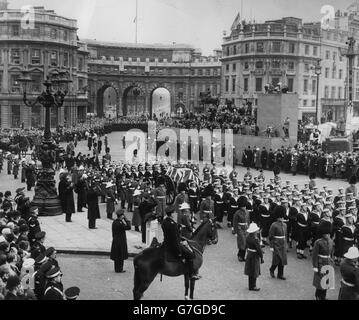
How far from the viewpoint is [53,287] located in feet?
26.1

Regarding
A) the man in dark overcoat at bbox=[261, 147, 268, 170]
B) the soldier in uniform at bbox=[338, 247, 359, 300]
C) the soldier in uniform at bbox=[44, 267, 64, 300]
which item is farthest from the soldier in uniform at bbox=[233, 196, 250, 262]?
the man in dark overcoat at bbox=[261, 147, 268, 170]

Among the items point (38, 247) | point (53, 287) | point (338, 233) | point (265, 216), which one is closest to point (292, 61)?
point (265, 216)

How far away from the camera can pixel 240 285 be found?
11867mm

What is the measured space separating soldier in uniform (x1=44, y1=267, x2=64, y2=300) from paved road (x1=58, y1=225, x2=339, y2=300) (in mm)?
2900

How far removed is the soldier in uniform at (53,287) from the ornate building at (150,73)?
76955 millimetres

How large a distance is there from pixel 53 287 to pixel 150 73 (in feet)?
267

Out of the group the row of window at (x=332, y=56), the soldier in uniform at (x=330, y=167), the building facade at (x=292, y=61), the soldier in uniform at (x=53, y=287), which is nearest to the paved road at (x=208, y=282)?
the soldier in uniform at (x=53, y=287)

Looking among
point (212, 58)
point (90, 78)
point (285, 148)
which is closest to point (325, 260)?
point (285, 148)

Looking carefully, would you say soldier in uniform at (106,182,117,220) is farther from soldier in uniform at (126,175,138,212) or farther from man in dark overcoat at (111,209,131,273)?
man in dark overcoat at (111,209,131,273)

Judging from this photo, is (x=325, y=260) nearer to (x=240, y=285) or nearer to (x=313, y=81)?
(x=240, y=285)

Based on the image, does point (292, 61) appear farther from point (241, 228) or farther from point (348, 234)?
point (348, 234)
